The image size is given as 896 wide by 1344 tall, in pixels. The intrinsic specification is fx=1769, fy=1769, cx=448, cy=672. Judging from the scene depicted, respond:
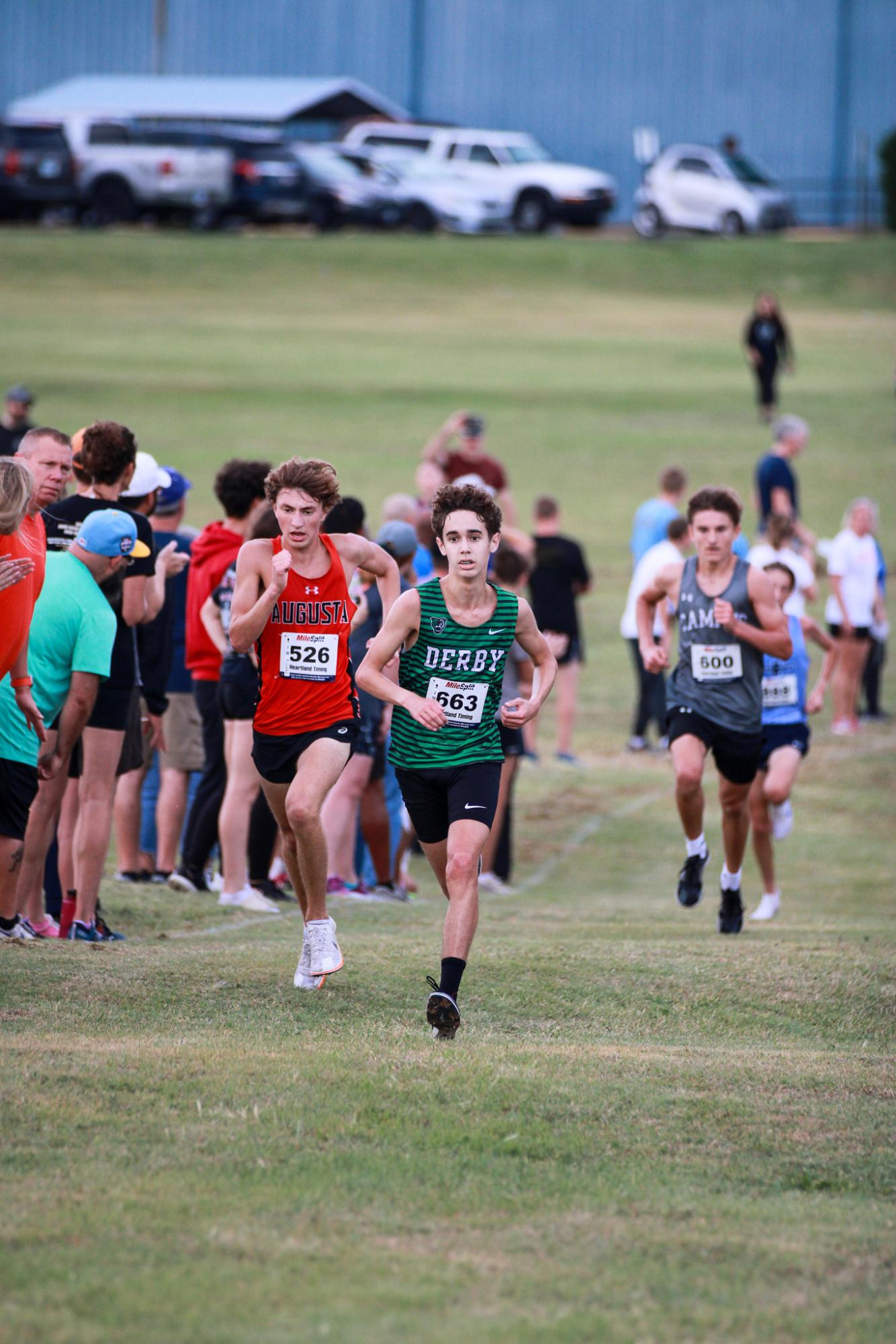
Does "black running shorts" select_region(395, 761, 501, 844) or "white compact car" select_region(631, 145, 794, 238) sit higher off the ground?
"white compact car" select_region(631, 145, 794, 238)

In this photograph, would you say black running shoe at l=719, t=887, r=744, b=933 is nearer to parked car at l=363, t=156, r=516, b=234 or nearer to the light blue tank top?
the light blue tank top

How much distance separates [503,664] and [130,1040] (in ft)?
6.17

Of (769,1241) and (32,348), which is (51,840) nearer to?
(769,1241)

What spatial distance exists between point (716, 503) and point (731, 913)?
88.0 inches

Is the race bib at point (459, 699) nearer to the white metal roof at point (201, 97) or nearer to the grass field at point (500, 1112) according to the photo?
the grass field at point (500, 1112)

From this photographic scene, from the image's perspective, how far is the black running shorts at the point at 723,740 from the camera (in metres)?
8.98

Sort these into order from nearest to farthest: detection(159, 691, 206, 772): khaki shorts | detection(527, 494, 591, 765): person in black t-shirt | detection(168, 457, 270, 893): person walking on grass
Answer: detection(168, 457, 270, 893): person walking on grass, detection(159, 691, 206, 772): khaki shorts, detection(527, 494, 591, 765): person in black t-shirt

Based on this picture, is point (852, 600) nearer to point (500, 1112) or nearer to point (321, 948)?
point (321, 948)

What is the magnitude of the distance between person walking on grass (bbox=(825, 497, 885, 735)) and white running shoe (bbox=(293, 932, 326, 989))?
398 inches

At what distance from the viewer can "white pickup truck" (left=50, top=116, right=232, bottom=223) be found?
41.2 metres

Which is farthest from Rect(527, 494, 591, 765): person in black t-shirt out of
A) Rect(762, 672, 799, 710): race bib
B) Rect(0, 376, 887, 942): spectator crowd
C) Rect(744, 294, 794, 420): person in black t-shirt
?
Rect(744, 294, 794, 420): person in black t-shirt

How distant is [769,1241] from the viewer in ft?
15.1

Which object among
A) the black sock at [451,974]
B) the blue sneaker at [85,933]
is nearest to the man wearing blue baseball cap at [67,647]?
the blue sneaker at [85,933]

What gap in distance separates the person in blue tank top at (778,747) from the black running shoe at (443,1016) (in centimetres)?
435
